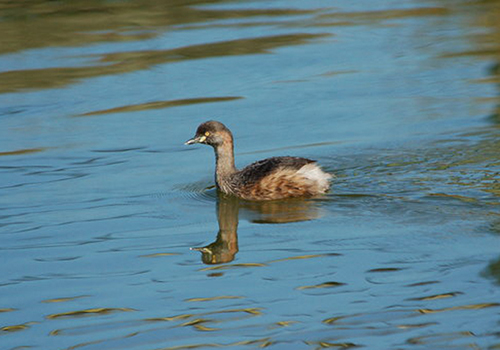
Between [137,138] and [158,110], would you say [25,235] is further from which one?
[158,110]

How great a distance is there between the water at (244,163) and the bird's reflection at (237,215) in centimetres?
3

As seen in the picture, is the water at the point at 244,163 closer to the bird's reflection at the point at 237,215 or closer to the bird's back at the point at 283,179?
the bird's reflection at the point at 237,215

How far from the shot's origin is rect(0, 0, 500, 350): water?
661 centimetres

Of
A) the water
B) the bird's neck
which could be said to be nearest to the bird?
the bird's neck

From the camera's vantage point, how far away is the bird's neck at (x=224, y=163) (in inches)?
388

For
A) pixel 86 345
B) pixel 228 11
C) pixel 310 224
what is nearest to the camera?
pixel 86 345

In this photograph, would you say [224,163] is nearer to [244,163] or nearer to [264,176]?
[264,176]

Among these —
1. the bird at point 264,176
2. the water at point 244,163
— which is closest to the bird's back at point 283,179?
the bird at point 264,176

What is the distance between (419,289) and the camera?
6.82 metres

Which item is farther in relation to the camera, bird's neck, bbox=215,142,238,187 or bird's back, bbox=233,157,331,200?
bird's neck, bbox=215,142,238,187

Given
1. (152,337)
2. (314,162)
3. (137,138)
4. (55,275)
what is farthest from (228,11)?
(152,337)

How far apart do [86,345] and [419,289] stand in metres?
2.18

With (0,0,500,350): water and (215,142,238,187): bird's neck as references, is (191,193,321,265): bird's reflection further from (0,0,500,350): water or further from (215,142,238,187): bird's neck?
(215,142,238,187): bird's neck

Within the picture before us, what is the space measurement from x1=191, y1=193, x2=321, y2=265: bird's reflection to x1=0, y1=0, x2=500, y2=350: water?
3 centimetres
